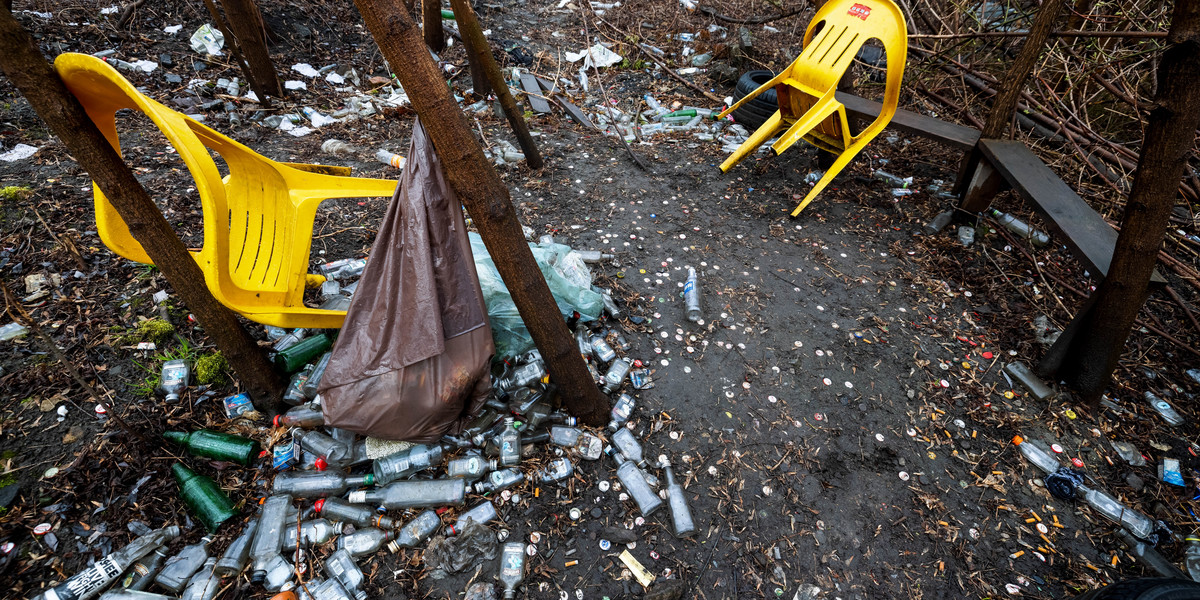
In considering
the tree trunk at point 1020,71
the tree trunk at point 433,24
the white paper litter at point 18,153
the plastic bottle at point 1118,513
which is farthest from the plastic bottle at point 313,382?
the tree trunk at point 433,24

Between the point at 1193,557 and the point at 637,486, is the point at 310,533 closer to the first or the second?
the point at 637,486

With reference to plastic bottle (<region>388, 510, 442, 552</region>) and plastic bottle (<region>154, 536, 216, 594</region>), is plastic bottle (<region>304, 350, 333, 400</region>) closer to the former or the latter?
plastic bottle (<region>154, 536, 216, 594</region>)

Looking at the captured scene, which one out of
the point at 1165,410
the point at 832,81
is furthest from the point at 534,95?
the point at 1165,410

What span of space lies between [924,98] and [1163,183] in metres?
3.53

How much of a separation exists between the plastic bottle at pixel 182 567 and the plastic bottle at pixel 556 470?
56.8 inches

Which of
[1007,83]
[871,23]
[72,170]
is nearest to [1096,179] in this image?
[1007,83]

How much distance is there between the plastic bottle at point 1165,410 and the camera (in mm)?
2779

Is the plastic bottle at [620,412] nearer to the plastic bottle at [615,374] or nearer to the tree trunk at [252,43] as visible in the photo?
the plastic bottle at [615,374]

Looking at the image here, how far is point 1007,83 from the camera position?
3.72m

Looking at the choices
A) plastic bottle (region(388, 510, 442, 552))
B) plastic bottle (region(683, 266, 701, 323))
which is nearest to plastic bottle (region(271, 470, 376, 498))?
plastic bottle (region(388, 510, 442, 552))

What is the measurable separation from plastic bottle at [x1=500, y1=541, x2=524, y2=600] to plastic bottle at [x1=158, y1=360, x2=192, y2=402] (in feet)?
6.23

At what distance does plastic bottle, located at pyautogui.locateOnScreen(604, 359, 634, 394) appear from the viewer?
9.33 feet

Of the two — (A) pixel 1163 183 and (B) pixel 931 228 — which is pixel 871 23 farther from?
(A) pixel 1163 183

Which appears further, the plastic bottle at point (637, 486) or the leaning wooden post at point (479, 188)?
the plastic bottle at point (637, 486)
